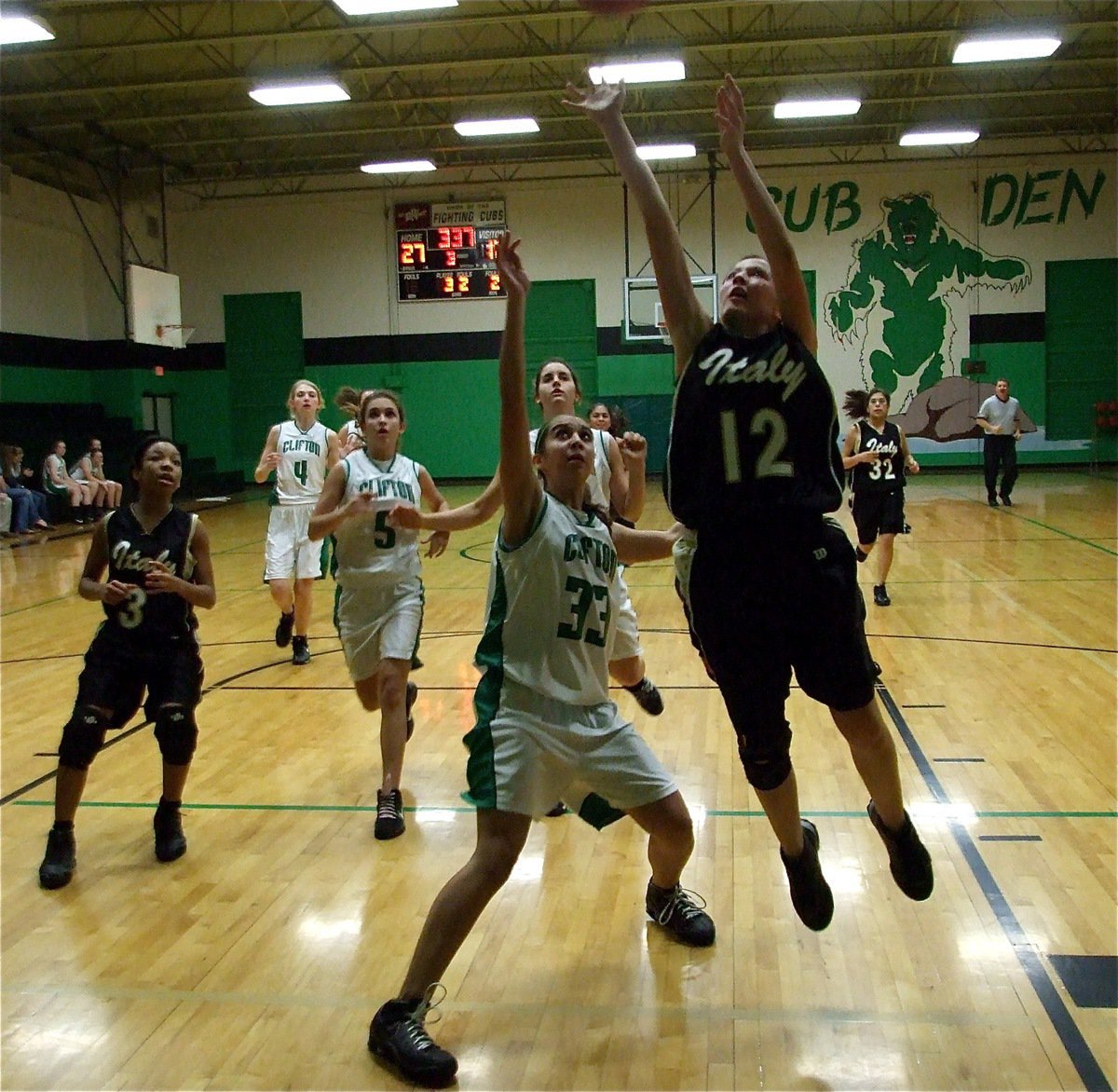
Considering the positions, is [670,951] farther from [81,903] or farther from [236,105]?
[236,105]

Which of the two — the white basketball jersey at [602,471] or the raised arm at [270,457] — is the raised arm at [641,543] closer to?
the white basketball jersey at [602,471]

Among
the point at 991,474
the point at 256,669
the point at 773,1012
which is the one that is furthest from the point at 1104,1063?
the point at 991,474

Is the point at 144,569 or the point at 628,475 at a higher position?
the point at 628,475

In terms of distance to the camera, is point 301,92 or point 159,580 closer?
point 159,580

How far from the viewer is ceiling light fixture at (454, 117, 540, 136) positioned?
17.7 meters

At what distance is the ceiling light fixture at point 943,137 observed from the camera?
62.0 ft

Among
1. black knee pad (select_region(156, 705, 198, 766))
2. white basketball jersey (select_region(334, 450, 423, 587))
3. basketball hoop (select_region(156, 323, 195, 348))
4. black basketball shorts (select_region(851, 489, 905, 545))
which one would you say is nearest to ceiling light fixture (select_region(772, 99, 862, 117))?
black basketball shorts (select_region(851, 489, 905, 545))

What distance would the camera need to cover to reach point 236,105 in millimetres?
18312

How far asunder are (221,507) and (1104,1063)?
19.0 meters

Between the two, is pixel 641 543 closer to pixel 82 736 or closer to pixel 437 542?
pixel 437 542

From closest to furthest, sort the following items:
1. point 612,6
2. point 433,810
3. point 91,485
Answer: point 612,6 < point 433,810 < point 91,485

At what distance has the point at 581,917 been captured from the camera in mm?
3695

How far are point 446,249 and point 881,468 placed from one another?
49.4ft

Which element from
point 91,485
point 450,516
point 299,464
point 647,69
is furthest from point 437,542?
point 91,485
